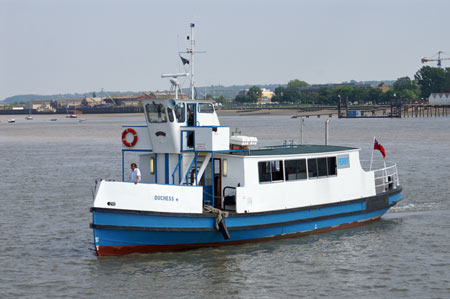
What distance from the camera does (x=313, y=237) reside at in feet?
77.5

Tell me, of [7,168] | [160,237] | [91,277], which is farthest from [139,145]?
[7,168]

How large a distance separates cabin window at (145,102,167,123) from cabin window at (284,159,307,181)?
15.2 feet

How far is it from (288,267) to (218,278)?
7.63ft

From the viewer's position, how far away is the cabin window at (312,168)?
78.1ft

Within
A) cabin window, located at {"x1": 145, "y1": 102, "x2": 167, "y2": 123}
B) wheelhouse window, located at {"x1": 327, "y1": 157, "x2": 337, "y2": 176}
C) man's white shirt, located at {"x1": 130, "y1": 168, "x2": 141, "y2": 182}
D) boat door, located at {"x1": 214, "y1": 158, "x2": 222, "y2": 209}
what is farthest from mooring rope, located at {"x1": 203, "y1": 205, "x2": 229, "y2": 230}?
wheelhouse window, located at {"x1": 327, "y1": 157, "x2": 337, "y2": 176}

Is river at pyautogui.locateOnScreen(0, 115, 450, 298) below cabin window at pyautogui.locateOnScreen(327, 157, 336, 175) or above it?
below

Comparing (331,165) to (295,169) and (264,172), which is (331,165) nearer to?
(295,169)

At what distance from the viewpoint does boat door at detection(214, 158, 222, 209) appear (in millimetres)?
22203

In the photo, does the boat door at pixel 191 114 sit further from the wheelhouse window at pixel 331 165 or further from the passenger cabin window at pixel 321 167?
the wheelhouse window at pixel 331 165

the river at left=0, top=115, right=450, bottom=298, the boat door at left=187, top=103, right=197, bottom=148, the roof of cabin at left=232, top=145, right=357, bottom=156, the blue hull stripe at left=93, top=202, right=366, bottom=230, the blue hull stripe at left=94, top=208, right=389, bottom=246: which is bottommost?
the river at left=0, top=115, right=450, bottom=298

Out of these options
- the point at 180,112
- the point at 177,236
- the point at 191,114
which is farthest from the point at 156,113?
the point at 177,236

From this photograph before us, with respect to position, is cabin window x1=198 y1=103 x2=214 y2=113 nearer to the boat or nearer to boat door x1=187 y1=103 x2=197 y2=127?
the boat

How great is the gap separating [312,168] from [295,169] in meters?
0.87

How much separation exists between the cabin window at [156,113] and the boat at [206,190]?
1.3 inches
